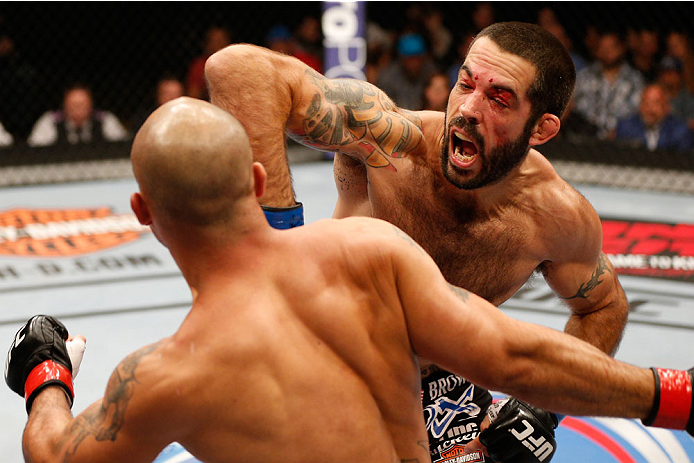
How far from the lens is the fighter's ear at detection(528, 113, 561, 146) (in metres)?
1.84

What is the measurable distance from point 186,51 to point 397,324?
5.70 meters

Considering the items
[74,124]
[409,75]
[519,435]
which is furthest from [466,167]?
[74,124]

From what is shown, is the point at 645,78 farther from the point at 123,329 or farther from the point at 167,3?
the point at 123,329

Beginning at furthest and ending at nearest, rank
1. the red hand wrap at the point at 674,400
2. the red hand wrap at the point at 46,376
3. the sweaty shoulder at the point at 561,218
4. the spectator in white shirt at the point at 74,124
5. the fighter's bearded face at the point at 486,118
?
1. the spectator in white shirt at the point at 74,124
2. the sweaty shoulder at the point at 561,218
3. the fighter's bearded face at the point at 486,118
4. the red hand wrap at the point at 46,376
5. the red hand wrap at the point at 674,400

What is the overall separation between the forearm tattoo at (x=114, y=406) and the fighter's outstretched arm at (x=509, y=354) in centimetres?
39

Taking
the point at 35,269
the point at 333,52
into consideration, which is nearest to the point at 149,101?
the point at 333,52

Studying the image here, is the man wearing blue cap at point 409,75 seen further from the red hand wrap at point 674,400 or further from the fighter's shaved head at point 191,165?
the fighter's shaved head at point 191,165

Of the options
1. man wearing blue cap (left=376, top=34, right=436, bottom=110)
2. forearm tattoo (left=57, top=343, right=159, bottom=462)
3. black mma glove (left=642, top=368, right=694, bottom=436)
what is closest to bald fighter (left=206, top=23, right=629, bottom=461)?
forearm tattoo (left=57, top=343, right=159, bottom=462)

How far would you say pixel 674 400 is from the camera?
4.07ft

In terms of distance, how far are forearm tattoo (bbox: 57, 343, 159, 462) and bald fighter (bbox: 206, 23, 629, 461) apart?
583 millimetres

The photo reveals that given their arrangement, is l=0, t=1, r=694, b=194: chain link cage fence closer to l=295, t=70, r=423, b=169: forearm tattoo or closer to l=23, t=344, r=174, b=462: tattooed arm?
l=295, t=70, r=423, b=169: forearm tattoo

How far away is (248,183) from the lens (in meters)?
1.13

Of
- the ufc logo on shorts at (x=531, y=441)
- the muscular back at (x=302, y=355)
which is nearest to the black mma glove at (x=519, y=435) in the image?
the ufc logo on shorts at (x=531, y=441)

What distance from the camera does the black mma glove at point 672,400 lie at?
124 centimetres
